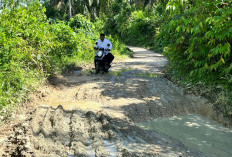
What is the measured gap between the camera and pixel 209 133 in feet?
14.4

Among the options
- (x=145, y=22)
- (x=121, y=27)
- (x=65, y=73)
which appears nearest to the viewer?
(x=65, y=73)

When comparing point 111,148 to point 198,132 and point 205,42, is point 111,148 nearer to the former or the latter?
point 198,132

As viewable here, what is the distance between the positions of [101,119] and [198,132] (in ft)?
6.15

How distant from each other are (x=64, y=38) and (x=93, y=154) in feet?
22.0

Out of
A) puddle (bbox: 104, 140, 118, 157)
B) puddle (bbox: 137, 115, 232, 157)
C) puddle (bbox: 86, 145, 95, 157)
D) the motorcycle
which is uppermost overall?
the motorcycle

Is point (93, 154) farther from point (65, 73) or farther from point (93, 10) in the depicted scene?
point (93, 10)

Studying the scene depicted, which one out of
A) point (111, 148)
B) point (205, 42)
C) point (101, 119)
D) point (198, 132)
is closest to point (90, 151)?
point (111, 148)

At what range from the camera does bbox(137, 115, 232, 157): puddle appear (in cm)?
375

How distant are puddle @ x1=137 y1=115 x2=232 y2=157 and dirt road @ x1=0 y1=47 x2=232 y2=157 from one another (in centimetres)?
9

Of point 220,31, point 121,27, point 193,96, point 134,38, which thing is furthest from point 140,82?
point 121,27

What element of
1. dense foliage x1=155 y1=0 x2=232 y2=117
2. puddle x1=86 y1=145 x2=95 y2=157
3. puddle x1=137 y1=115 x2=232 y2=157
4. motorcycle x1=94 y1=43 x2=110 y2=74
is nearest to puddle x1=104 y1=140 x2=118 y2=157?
puddle x1=86 y1=145 x2=95 y2=157

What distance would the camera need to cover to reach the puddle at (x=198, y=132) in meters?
3.75

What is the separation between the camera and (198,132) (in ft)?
14.3

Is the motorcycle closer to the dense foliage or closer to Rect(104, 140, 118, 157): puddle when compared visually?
the dense foliage
